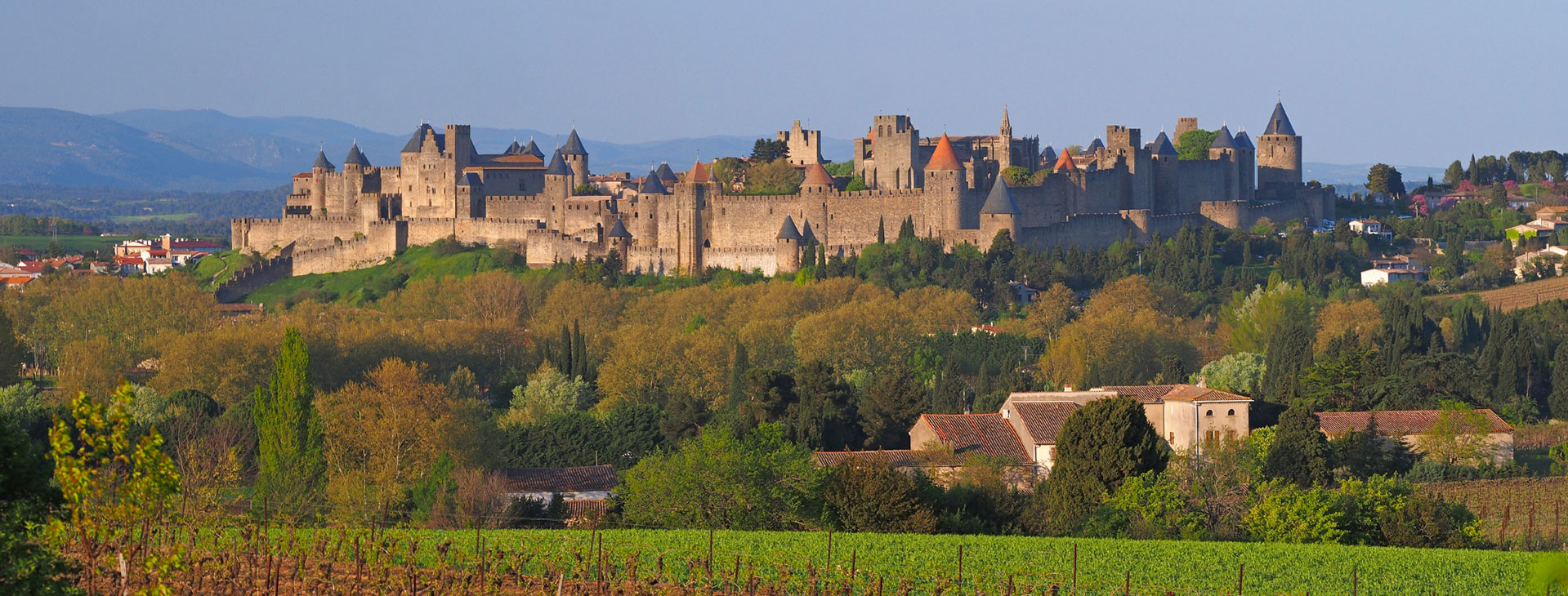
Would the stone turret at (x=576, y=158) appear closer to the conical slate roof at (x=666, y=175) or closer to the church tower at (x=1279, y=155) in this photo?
the conical slate roof at (x=666, y=175)

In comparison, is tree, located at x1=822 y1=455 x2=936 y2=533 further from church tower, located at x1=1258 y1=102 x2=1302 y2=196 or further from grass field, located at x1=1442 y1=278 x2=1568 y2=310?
church tower, located at x1=1258 y1=102 x2=1302 y2=196

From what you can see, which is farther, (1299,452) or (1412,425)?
(1412,425)

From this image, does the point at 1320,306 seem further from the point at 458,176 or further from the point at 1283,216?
the point at 458,176

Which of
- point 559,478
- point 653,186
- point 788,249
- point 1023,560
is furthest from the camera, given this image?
point 653,186

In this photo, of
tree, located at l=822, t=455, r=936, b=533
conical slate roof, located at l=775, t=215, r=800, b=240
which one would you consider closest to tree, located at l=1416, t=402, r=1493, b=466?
tree, located at l=822, t=455, r=936, b=533

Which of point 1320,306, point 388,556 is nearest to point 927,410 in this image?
point 1320,306

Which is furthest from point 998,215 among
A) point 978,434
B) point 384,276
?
point 978,434

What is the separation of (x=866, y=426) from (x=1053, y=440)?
16.7ft

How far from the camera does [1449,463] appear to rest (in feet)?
122

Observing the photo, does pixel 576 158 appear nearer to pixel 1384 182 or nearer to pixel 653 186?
pixel 653 186

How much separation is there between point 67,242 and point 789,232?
285ft

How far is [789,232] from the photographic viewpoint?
6450cm

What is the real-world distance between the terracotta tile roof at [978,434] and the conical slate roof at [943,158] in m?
24.4

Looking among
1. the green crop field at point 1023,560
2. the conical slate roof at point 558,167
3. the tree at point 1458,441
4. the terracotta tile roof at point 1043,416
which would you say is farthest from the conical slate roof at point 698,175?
the green crop field at point 1023,560
